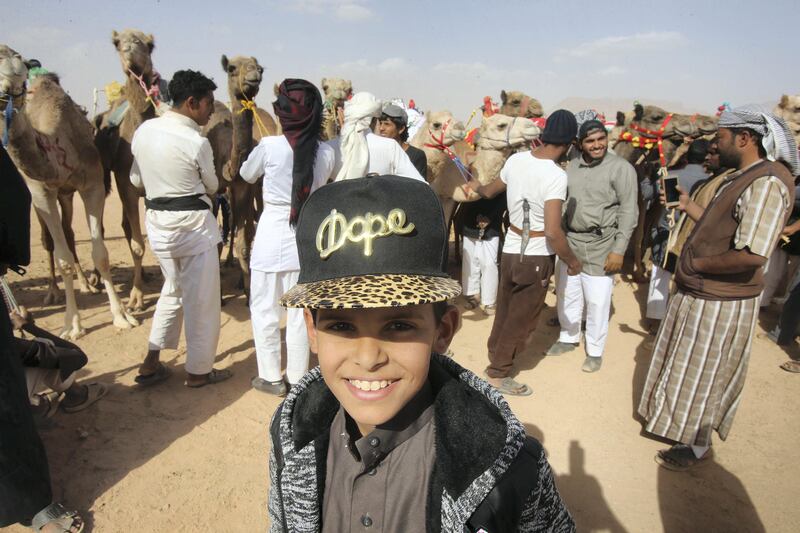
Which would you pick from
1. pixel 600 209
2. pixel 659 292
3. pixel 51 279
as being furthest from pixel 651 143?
pixel 51 279

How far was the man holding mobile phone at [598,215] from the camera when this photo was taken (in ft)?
15.1

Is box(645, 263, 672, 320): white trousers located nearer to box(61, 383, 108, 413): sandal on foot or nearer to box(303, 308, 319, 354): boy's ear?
box(303, 308, 319, 354): boy's ear

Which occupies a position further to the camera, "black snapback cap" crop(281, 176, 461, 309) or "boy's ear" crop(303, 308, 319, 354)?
"boy's ear" crop(303, 308, 319, 354)

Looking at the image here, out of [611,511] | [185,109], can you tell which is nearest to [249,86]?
[185,109]

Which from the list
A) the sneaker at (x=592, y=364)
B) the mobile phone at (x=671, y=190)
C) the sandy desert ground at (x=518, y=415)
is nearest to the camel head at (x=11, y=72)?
the sandy desert ground at (x=518, y=415)

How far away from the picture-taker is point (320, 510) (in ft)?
4.49

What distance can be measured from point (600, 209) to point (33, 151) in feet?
17.8

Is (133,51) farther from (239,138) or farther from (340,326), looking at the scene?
(340,326)

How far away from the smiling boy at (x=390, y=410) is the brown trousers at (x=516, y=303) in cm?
305

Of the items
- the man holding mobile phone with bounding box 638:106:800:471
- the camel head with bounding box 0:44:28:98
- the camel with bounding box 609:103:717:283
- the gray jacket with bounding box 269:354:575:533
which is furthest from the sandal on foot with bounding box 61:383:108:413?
the camel with bounding box 609:103:717:283

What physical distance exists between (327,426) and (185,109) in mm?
3451

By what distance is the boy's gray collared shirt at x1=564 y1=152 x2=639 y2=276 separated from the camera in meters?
4.59

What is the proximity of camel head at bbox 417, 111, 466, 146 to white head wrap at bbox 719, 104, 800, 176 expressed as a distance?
335cm

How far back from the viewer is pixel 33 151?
4543mm
